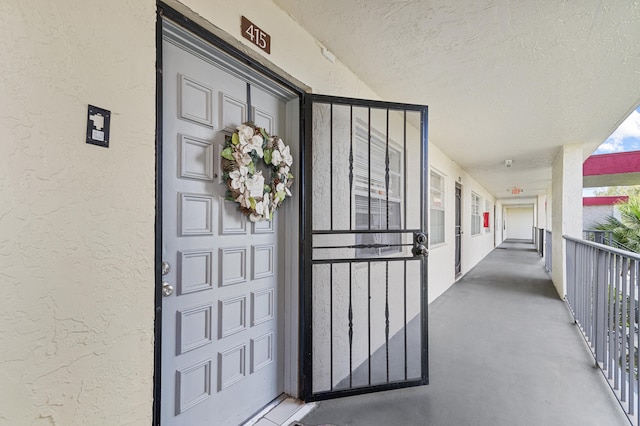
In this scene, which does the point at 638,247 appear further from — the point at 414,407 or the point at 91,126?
the point at 91,126

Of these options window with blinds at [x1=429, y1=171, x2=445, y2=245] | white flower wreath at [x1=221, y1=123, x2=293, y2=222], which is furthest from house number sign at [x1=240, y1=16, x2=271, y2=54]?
window with blinds at [x1=429, y1=171, x2=445, y2=245]

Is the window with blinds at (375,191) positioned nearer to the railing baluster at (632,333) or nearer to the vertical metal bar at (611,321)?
the railing baluster at (632,333)

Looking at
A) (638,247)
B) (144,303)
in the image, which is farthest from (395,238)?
(638,247)

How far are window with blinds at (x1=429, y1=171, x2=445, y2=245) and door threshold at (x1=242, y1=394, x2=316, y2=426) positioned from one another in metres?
3.42

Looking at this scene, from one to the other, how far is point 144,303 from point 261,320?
85cm

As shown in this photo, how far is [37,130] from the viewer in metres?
0.81

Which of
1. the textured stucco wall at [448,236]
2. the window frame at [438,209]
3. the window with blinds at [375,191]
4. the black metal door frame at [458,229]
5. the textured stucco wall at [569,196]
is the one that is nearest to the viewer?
the window with blinds at [375,191]

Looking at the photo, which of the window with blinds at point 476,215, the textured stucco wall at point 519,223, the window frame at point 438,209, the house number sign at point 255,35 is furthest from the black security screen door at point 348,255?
the textured stucco wall at point 519,223

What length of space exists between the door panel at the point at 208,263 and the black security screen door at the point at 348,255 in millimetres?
307

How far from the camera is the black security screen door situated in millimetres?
1926

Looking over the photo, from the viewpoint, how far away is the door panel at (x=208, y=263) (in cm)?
133

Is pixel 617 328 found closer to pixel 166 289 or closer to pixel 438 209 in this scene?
pixel 166 289

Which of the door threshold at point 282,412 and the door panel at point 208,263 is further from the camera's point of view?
the door threshold at point 282,412

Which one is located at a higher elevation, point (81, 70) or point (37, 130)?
point (81, 70)
